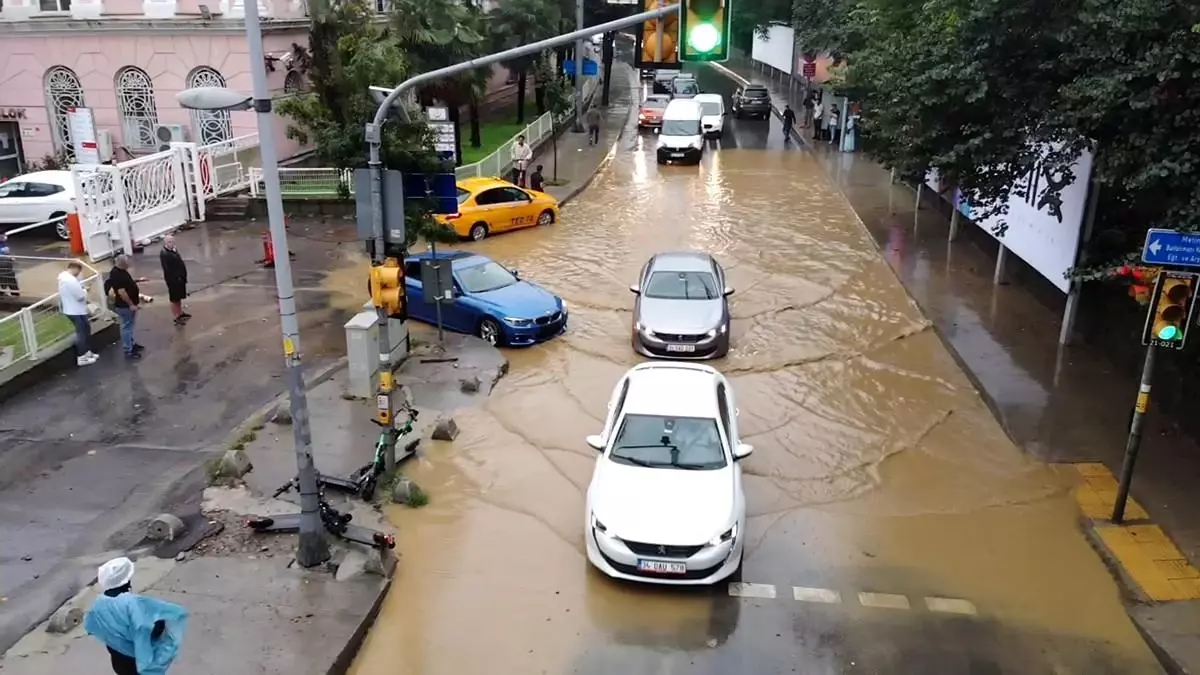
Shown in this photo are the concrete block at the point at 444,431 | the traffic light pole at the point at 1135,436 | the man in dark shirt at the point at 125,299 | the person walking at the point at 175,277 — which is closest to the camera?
the traffic light pole at the point at 1135,436

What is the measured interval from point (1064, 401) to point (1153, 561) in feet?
14.4

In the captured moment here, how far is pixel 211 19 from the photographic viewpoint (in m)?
26.5

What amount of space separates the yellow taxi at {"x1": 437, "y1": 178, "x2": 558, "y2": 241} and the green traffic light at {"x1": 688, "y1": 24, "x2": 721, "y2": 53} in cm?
1415

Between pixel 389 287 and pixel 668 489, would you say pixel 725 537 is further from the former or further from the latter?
pixel 389 287

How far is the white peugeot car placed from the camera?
8.77 m

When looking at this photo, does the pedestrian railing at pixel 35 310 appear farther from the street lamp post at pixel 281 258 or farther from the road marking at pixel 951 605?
the road marking at pixel 951 605

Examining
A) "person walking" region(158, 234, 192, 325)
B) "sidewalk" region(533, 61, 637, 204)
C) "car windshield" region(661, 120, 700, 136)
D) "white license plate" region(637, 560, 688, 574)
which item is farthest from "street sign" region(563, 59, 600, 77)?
"white license plate" region(637, 560, 688, 574)

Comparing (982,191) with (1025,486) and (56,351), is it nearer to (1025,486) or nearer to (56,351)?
(1025,486)

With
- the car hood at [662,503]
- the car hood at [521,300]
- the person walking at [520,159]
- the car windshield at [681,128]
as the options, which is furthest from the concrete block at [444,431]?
the car windshield at [681,128]

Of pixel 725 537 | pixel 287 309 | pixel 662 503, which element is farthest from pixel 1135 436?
pixel 287 309

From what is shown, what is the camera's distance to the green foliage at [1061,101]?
33.7 feet

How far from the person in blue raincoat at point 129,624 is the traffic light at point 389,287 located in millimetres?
3958

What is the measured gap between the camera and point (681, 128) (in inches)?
1353

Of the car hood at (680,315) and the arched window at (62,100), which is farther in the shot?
the arched window at (62,100)
